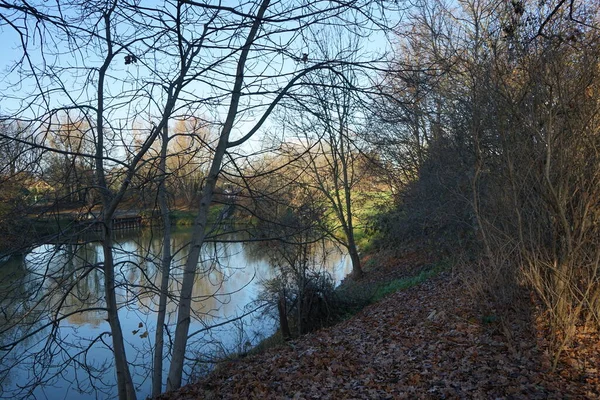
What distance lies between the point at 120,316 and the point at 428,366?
32.3 feet

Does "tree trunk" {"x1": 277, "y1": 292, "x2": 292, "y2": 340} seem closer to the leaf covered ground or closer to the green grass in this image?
the leaf covered ground

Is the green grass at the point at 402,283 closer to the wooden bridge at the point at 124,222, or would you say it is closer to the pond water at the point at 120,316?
the pond water at the point at 120,316

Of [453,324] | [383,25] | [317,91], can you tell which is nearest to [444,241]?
[453,324]

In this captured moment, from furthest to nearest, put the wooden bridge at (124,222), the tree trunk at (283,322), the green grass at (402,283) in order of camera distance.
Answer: the green grass at (402,283)
the tree trunk at (283,322)
the wooden bridge at (124,222)

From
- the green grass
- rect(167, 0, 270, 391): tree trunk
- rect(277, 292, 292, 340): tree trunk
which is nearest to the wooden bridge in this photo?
rect(167, 0, 270, 391): tree trunk

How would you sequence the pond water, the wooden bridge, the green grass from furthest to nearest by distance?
the green grass < the pond water < the wooden bridge

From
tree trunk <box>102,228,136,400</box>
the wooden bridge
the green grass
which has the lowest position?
the green grass

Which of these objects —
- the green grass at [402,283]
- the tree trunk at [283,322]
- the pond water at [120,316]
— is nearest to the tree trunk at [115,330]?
the pond water at [120,316]

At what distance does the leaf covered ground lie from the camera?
5156mm

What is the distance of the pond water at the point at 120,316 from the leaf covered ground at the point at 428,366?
0.94 metres

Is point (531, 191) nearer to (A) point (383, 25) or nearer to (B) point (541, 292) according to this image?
(B) point (541, 292)

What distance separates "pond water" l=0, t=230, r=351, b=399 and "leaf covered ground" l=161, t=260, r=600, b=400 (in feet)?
3.09

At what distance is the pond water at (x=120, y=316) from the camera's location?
23.4ft

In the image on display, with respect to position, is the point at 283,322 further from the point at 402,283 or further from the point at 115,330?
the point at 115,330
